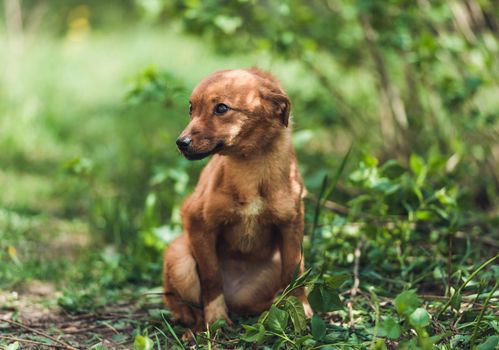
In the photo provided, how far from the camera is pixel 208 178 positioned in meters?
3.21

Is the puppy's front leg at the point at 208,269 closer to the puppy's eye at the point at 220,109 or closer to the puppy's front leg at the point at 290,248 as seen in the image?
the puppy's front leg at the point at 290,248

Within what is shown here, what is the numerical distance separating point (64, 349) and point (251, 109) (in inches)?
50.0

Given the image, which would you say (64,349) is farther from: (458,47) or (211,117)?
(458,47)

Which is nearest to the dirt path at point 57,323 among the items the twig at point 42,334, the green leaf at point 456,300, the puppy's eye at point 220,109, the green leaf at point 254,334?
the twig at point 42,334

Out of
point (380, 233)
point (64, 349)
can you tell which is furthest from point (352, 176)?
point (64, 349)

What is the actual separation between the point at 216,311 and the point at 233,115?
88 centimetres

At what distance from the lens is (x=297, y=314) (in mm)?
2771

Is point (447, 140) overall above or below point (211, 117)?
below

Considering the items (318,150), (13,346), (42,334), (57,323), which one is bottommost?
(318,150)

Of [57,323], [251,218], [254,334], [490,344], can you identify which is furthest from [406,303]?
[57,323]

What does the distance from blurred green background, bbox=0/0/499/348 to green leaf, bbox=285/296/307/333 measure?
0.71 ft

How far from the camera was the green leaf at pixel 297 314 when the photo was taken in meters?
2.77

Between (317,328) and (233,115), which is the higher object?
(233,115)

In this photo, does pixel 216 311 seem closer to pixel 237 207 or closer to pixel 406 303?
pixel 237 207
